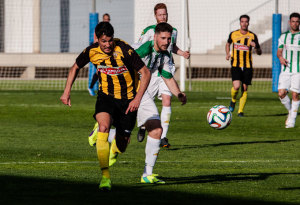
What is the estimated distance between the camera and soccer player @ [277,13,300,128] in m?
13.9

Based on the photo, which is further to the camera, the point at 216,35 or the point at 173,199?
the point at 216,35

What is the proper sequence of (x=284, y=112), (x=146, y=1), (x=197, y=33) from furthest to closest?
(x=197, y=33), (x=146, y=1), (x=284, y=112)

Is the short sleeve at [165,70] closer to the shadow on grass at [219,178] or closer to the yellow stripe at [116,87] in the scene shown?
the yellow stripe at [116,87]

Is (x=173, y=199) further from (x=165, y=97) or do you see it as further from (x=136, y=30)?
(x=136, y=30)

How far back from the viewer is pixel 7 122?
14.5m

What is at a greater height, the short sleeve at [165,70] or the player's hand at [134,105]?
the short sleeve at [165,70]

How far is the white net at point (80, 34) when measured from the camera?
3247cm

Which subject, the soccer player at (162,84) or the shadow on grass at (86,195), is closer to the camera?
the shadow on grass at (86,195)

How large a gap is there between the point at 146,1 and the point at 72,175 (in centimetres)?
2193

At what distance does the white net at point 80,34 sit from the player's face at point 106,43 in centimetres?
2344

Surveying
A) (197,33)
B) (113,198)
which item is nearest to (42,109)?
(113,198)

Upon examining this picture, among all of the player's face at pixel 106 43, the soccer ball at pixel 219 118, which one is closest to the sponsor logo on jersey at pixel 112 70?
the player's face at pixel 106 43

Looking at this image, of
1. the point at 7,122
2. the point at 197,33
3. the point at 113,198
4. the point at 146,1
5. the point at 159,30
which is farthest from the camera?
the point at 197,33

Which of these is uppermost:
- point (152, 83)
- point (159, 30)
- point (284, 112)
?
point (159, 30)
